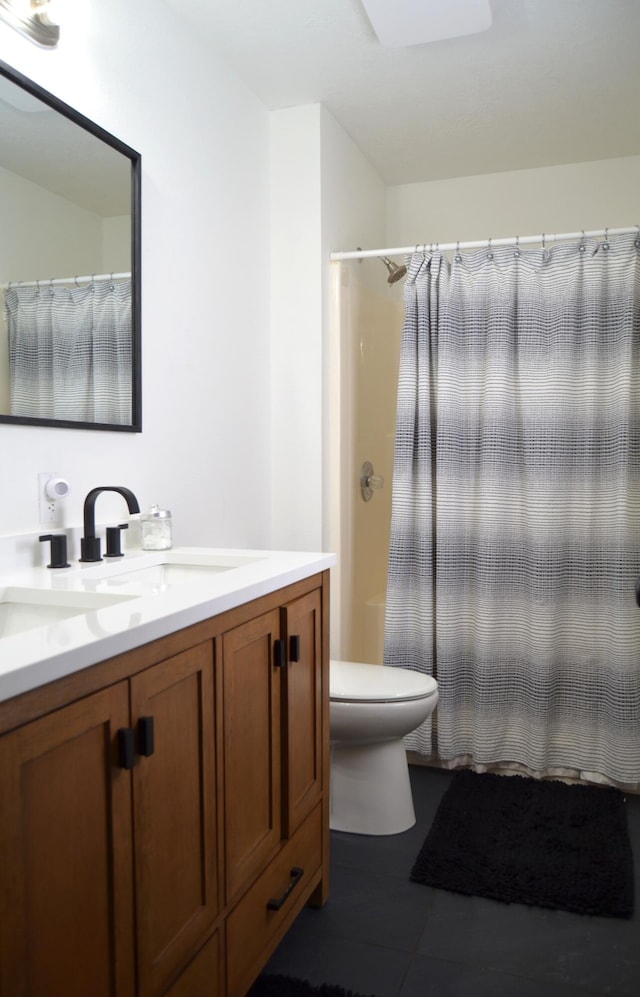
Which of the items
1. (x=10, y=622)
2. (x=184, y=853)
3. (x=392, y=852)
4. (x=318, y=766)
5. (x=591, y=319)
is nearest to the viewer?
(x=184, y=853)

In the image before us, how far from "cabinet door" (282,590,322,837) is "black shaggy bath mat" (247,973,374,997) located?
305mm

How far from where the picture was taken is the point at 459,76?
263 centimetres

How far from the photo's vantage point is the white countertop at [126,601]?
0.89 meters

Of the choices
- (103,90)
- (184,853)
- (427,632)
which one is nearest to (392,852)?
(427,632)

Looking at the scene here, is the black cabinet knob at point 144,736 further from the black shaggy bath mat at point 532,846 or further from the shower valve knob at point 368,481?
the shower valve knob at point 368,481

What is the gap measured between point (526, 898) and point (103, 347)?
1.71 metres

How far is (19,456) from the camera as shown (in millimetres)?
1612

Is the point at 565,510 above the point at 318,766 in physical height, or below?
above

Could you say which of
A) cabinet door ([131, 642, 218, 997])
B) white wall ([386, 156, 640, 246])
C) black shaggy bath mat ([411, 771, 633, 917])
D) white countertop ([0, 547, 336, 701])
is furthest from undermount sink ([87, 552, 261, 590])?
white wall ([386, 156, 640, 246])

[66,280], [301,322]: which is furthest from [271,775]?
[301,322]

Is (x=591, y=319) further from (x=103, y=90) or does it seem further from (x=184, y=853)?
(x=184, y=853)

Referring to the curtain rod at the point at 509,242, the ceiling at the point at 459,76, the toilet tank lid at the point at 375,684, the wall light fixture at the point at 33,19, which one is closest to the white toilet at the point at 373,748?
the toilet tank lid at the point at 375,684

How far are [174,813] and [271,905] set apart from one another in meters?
0.49

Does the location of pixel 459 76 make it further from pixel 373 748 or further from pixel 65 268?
pixel 373 748
